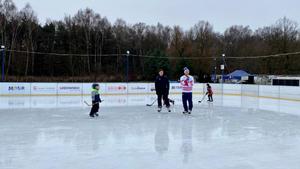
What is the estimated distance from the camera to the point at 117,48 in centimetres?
5097

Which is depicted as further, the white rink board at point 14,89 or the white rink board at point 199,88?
the white rink board at point 199,88

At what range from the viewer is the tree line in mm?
39812

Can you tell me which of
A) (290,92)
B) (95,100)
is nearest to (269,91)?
(290,92)

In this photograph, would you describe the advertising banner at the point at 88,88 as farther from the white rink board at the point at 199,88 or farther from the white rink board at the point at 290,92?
the white rink board at the point at 290,92

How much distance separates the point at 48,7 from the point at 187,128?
4317 cm

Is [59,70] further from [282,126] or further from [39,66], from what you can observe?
[282,126]

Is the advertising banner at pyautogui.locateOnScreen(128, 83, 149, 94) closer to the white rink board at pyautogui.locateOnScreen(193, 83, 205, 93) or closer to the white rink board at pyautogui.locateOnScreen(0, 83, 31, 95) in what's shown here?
the white rink board at pyautogui.locateOnScreen(193, 83, 205, 93)

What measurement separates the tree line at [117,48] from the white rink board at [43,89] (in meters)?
18.8

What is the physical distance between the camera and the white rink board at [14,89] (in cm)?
1686

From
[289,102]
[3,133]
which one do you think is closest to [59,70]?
[289,102]

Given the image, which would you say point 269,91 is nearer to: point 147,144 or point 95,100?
point 95,100

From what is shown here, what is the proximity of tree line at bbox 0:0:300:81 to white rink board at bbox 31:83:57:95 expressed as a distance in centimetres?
1884

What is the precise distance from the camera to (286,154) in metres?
4.89

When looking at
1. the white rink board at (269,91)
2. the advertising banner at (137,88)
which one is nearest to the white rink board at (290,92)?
the white rink board at (269,91)
